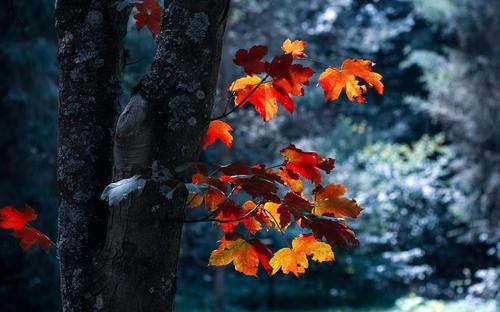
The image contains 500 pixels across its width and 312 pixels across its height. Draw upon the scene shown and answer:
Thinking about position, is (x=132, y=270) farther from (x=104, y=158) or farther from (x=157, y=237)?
(x=104, y=158)

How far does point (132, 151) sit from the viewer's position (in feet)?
4.24

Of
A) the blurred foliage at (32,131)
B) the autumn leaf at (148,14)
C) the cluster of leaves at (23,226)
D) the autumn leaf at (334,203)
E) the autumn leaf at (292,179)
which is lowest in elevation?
the cluster of leaves at (23,226)

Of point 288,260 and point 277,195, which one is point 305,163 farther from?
point 288,260

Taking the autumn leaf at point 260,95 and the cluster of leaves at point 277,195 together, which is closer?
the cluster of leaves at point 277,195

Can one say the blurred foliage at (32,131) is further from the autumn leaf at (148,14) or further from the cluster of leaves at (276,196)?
the cluster of leaves at (276,196)

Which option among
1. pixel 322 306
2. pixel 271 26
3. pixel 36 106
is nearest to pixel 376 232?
pixel 322 306

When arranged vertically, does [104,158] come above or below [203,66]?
below

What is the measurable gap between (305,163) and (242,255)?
0.22 m

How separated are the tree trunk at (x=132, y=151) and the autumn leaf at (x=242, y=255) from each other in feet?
0.43

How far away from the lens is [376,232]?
10.5 metres

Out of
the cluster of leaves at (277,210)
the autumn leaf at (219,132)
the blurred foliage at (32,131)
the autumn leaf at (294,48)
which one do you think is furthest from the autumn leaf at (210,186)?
the blurred foliage at (32,131)

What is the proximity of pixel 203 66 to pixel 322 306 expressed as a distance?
9043 millimetres

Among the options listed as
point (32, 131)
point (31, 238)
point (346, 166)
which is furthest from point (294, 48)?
point (346, 166)

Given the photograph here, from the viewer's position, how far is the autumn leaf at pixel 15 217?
1.53 meters
